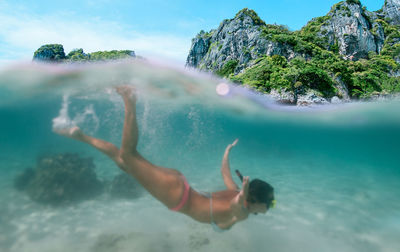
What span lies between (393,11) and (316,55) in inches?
2272

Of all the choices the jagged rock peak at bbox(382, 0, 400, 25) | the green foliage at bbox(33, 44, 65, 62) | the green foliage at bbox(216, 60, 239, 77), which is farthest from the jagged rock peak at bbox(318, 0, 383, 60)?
the green foliage at bbox(33, 44, 65, 62)

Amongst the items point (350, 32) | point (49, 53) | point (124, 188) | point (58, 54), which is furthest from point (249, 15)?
point (49, 53)

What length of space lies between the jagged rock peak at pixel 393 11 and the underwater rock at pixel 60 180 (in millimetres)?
105520

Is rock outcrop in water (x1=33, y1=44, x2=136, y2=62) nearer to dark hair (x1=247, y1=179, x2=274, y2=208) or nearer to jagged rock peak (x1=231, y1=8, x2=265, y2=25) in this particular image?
jagged rock peak (x1=231, y1=8, x2=265, y2=25)

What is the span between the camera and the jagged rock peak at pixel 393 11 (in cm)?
7450

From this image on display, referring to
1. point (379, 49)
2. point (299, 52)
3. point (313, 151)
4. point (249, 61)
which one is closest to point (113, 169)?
point (313, 151)

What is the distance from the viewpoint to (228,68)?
55594 millimetres

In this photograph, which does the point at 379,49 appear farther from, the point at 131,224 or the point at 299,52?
the point at 131,224

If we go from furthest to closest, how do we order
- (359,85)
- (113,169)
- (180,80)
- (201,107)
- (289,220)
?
(359,85)
(201,107)
(113,169)
(180,80)
(289,220)

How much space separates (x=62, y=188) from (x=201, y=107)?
1096 centimetres

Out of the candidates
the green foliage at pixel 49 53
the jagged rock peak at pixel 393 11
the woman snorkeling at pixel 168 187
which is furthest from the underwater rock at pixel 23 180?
the jagged rock peak at pixel 393 11

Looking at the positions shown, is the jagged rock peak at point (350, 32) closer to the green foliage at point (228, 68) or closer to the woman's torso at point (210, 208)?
the green foliage at point (228, 68)

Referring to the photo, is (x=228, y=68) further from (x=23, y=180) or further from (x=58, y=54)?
(x=58, y=54)

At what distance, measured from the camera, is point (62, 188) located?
7.98 meters
